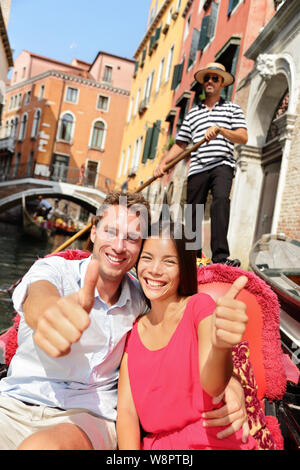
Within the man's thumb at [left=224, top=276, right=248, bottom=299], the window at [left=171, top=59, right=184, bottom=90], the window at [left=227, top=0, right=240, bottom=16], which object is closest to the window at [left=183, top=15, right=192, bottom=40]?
the window at [left=171, top=59, right=184, bottom=90]

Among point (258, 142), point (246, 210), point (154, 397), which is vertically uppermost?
point (258, 142)

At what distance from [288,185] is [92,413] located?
4115mm

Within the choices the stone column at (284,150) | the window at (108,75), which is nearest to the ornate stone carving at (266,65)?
the stone column at (284,150)

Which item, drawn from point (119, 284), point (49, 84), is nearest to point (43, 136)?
point (49, 84)

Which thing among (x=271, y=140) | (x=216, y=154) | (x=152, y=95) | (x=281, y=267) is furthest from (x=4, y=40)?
(x=281, y=267)

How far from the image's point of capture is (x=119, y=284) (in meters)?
1.37

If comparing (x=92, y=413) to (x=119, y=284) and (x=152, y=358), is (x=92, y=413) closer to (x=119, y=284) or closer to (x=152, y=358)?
(x=152, y=358)

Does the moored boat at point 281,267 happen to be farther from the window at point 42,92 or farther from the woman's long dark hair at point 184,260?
the window at point 42,92

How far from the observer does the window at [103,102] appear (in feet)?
72.5

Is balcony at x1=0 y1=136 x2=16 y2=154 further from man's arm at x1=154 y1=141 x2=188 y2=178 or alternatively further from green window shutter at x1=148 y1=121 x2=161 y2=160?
man's arm at x1=154 y1=141 x2=188 y2=178

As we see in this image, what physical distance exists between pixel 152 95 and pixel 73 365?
1413 cm

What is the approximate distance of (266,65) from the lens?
18.0 feet

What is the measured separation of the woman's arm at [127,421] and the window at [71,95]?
21.9 metres

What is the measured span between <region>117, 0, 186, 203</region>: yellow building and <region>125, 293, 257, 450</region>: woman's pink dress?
8440 mm
